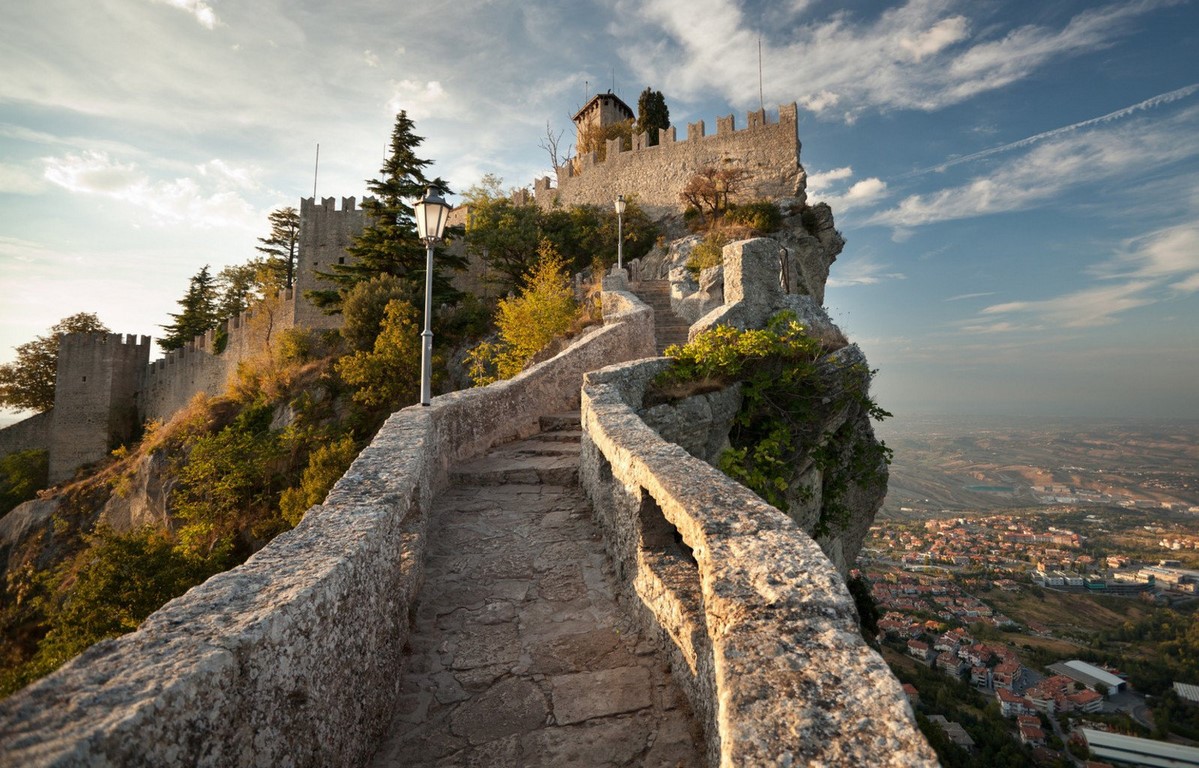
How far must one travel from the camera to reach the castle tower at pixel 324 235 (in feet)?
89.4

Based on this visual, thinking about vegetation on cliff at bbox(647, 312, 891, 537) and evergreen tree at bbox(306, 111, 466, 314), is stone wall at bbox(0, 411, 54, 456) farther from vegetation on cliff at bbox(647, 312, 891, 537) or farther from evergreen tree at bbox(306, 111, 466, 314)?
vegetation on cliff at bbox(647, 312, 891, 537)

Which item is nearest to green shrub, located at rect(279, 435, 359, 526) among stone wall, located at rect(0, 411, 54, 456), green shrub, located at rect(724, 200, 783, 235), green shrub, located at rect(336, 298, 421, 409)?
green shrub, located at rect(336, 298, 421, 409)

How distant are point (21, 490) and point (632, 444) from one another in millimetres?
41106

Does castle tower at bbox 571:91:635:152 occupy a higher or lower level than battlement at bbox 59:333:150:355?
higher

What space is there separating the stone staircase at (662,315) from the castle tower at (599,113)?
96.1ft

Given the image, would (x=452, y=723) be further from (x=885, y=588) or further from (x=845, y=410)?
(x=885, y=588)

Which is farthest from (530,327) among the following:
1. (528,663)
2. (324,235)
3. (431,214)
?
(324,235)

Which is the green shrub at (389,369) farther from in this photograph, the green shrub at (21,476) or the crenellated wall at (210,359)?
the green shrub at (21,476)

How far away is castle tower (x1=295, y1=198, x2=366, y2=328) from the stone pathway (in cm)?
2731

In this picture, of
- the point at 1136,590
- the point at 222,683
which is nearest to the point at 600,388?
the point at 222,683

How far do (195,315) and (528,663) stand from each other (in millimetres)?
45243

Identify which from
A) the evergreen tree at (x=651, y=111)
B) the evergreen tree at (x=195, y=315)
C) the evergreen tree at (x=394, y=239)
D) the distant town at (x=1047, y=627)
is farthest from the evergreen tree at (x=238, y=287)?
the distant town at (x=1047, y=627)

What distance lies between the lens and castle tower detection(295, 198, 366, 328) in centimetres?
2723

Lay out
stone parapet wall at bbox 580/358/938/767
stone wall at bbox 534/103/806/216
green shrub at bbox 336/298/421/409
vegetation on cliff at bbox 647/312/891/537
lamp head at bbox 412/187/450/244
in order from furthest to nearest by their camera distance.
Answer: stone wall at bbox 534/103/806/216 → green shrub at bbox 336/298/421/409 → vegetation on cliff at bbox 647/312/891/537 → lamp head at bbox 412/187/450/244 → stone parapet wall at bbox 580/358/938/767
